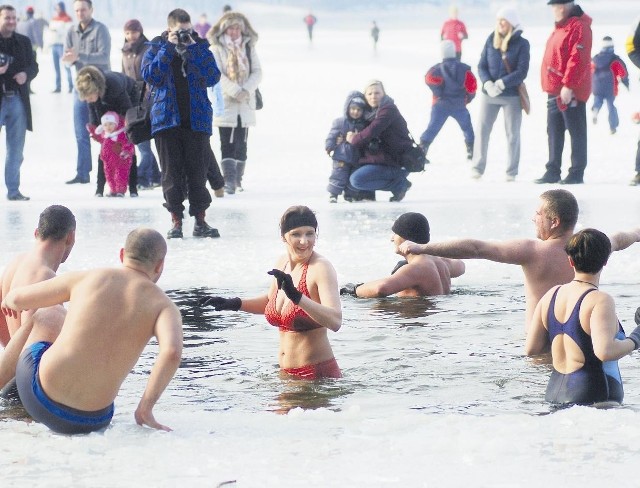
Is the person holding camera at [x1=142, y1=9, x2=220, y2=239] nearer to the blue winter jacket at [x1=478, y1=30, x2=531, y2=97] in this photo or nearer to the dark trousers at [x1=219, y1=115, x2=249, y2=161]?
the dark trousers at [x1=219, y1=115, x2=249, y2=161]

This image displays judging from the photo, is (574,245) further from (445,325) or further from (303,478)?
(445,325)

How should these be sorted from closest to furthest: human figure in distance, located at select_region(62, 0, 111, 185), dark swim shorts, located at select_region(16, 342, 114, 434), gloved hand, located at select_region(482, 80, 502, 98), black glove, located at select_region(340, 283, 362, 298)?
dark swim shorts, located at select_region(16, 342, 114, 434)
black glove, located at select_region(340, 283, 362, 298)
gloved hand, located at select_region(482, 80, 502, 98)
human figure in distance, located at select_region(62, 0, 111, 185)

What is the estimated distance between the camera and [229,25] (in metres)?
13.1

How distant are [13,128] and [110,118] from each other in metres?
0.99

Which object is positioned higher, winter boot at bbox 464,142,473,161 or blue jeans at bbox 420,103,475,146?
blue jeans at bbox 420,103,475,146

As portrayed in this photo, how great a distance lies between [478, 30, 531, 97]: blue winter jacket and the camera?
14656 millimetres

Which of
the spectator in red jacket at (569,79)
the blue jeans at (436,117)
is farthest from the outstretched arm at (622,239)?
the blue jeans at (436,117)

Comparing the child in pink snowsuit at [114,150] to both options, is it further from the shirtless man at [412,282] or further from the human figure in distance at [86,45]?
the shirtless man at [412,282]

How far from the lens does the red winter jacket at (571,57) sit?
1389cm

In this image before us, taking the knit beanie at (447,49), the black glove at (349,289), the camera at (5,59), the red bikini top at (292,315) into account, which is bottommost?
the black glove at (349,289)

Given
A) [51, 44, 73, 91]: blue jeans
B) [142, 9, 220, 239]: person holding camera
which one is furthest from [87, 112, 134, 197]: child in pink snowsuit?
[51, 44, 73, 91]: blue jeans

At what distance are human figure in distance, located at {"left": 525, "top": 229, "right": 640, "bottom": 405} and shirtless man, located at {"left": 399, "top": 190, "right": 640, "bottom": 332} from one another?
1.05 metres

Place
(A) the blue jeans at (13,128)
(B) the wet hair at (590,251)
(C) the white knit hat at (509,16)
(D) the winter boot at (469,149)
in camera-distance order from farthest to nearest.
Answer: (D) the winter boot at (469,149) < (C) the white knit hat at (509,16) < (A) the blue jeans at (13,128) < (B) the wet hair at (590,251)

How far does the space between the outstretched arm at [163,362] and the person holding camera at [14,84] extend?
8.40 meters
